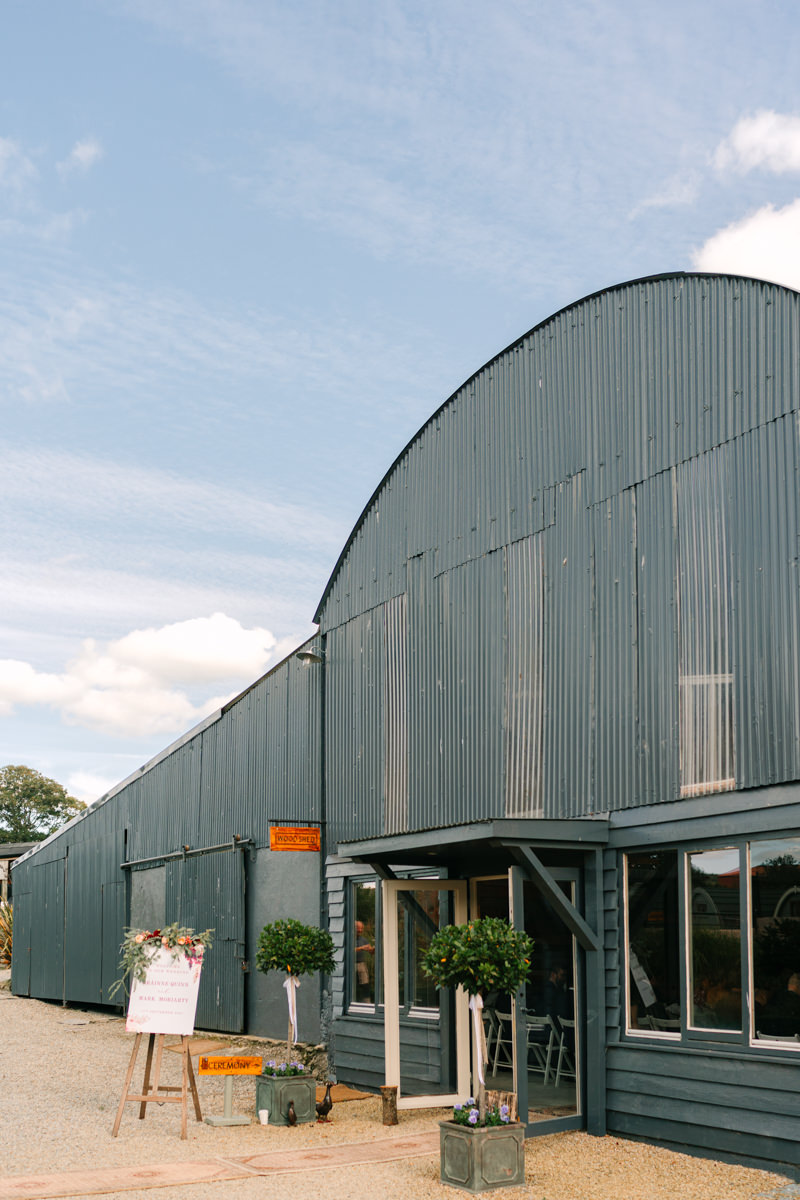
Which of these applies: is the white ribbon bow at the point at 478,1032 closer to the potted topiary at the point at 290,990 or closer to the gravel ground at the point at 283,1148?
the gravel ground at the point at 283,1148

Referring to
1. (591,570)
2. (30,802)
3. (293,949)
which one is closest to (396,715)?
(293,949)

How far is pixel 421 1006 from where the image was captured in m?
13.0

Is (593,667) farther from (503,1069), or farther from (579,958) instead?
(503,1069)

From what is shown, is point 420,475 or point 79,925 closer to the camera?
point 420,475

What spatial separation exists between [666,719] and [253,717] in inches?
354

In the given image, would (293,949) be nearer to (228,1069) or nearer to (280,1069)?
(280,1069)

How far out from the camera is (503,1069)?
42.9 feet

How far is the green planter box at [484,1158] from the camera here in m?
8.72

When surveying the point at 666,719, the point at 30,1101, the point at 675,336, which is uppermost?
the point at 675,336

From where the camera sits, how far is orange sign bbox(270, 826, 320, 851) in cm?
1491

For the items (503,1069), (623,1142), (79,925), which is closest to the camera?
(623,1142)

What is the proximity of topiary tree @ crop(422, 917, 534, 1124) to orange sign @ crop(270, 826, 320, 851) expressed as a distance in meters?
5.63

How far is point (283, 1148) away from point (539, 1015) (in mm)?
2993

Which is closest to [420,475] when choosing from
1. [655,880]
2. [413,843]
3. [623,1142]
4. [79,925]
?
[413,843]
